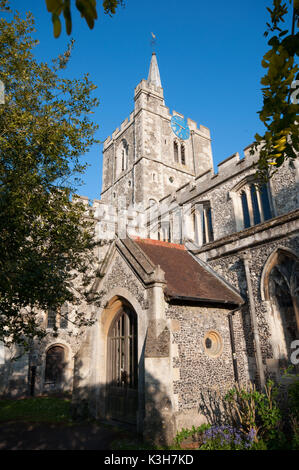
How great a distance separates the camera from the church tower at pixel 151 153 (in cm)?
2947

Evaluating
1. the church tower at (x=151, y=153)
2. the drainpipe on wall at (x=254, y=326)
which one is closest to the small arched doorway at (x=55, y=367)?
the drainpipe on wall at (x=254, y=326)

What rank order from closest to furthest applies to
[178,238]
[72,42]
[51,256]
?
1. [51,256]
2. [72,42]
3. [178,238]

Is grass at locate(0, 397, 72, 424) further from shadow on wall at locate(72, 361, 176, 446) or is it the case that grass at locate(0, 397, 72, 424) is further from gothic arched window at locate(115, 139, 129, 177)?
gothic arched window at locate(115, 139, 129, 177)

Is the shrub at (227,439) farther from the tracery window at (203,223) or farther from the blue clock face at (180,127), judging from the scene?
the blue clock face at (180,127)

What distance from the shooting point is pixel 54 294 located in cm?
805

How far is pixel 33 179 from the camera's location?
705 cm

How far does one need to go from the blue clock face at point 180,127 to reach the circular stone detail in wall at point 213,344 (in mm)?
28472

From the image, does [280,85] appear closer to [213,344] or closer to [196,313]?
[196,313]

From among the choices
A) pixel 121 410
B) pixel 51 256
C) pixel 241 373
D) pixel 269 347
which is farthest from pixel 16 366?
pixel 269 347

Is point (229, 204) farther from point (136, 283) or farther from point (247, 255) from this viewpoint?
point (136, 283)

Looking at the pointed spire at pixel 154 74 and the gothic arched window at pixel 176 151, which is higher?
the pointed spire at pixel 154 74

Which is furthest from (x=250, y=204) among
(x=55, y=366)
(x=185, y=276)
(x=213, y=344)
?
(x=55, y=366)

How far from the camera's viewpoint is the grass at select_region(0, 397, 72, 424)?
35.2ft

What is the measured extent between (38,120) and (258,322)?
937 centimetres
